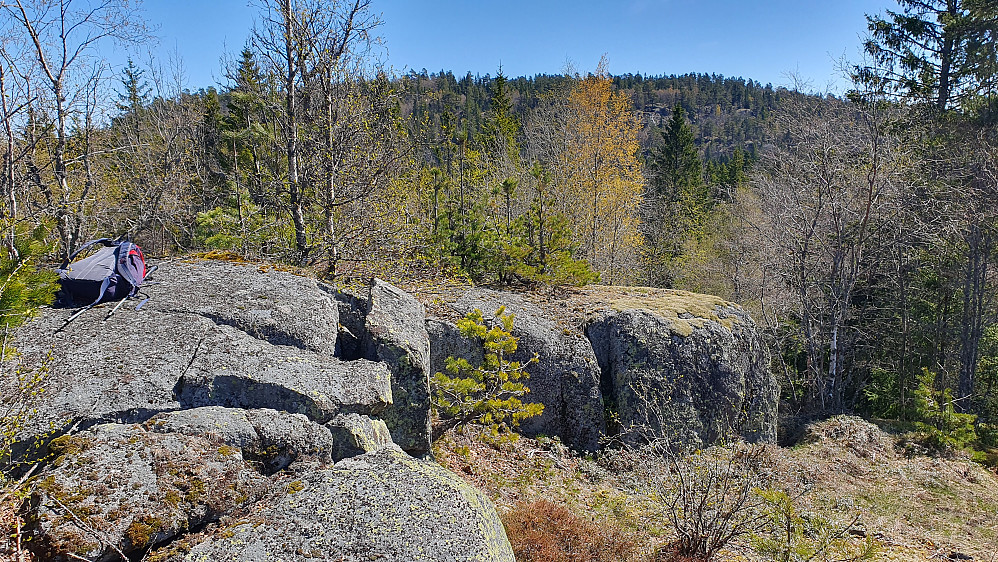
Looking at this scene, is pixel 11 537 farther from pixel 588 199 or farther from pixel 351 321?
pixel 588 199

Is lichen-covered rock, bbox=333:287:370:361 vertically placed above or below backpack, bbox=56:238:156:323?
below

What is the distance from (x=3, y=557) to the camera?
181 centimetres

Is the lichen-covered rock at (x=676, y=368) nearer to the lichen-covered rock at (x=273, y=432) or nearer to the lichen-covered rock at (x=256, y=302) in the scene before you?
the lichen-covered rock at (x=256, y=302)

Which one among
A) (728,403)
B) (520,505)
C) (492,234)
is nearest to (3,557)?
(520,505)

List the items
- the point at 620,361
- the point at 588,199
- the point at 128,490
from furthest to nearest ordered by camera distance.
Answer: the point at 588,199
the point at 620,361
the point at 128,490

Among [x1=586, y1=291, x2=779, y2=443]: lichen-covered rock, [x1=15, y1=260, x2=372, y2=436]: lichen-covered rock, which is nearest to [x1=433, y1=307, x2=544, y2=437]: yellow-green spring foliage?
[x1=15, y1=260, x2=372, y2=436]: lichen-covered rock

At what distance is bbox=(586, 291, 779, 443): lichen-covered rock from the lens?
6.80 metres

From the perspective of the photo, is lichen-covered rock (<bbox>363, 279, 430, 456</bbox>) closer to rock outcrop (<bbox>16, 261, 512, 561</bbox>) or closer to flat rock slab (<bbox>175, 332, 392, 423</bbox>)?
rock outcrop (<bbox>16, 261, 512, 561</bbox>)

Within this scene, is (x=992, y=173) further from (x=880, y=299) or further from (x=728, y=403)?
(x=728, y=403)

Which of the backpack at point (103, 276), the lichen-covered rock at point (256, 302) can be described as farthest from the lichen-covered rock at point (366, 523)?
the backpack at point (103, 276)

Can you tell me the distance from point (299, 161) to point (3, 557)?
223 inches

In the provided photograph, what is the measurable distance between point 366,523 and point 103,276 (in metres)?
2.99

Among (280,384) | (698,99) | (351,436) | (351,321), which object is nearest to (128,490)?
(280,384)

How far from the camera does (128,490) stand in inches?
84.7
